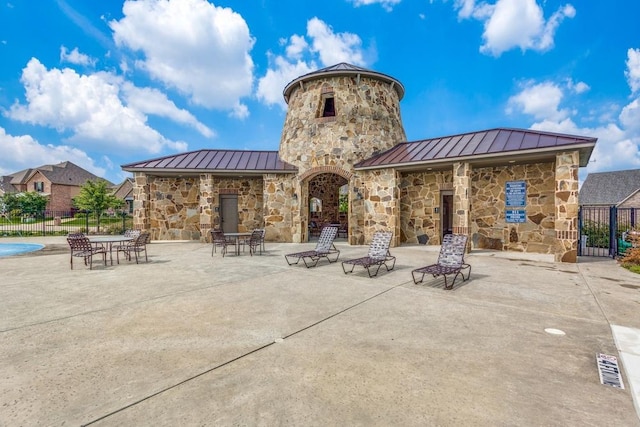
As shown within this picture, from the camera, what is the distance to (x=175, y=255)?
10.7 m

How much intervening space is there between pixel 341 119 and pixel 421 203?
543cm

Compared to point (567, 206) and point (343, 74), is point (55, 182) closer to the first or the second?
point (343, 74)

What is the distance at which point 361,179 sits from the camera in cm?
1412

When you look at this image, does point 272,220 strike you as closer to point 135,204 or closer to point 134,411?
point 135,204

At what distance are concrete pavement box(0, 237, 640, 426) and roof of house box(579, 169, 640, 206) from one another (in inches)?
1416

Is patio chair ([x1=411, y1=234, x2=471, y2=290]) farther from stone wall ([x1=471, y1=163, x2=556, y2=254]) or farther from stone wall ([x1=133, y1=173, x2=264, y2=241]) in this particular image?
stone wall ([x1=133, y1=173, x2=264, y2=241])

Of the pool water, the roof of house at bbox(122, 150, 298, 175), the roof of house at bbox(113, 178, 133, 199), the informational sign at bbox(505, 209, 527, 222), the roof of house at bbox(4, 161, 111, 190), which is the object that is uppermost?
the roof of house at bbox(4, 161, 111, 190)

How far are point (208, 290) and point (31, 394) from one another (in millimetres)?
3440

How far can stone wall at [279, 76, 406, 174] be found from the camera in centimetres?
1444

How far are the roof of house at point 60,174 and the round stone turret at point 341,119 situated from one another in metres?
39.3

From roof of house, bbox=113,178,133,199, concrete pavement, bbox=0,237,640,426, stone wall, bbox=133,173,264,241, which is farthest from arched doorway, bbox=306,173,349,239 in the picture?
roof of house, bbox=113,178,133,199

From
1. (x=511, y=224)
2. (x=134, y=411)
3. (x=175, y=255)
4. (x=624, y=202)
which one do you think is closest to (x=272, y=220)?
(x=175, y=255)

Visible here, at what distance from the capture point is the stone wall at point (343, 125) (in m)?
14.4

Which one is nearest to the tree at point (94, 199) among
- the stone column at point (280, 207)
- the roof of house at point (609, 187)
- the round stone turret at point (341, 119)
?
the stone column at point (280, 207)
